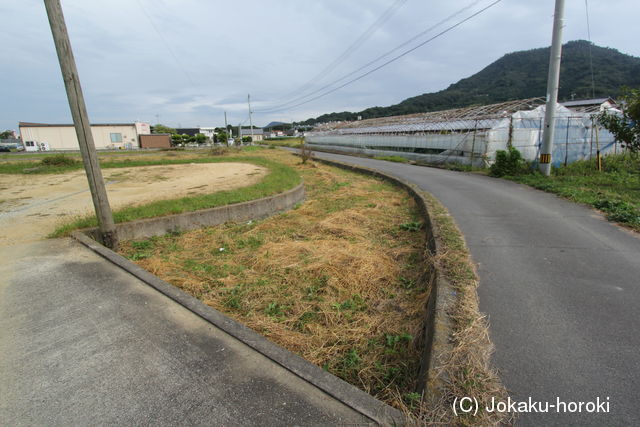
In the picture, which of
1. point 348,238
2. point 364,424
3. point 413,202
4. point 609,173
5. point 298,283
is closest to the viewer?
point 364,424

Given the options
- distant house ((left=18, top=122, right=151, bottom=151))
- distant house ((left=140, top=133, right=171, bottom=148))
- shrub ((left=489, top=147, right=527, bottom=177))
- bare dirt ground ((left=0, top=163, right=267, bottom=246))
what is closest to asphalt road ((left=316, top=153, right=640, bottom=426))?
shrub ((left=489, top=147, right=527, bottom=177))

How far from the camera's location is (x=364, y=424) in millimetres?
1859

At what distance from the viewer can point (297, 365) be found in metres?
2.35

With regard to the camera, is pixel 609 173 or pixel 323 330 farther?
pixel 609 173

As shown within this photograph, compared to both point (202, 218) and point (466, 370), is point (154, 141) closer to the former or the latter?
point (202, 218)

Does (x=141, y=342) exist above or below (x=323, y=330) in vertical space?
above

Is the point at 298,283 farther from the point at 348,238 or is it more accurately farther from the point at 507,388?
the point at 507,388

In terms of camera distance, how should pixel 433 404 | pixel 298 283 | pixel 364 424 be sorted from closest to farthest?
pixel 364 424 → pixel 433 404 → pixel 298 283

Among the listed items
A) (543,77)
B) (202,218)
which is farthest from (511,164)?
(543,77)

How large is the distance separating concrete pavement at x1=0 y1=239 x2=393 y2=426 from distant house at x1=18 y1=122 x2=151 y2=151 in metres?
59.3

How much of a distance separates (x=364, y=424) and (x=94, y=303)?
2991 millimetres

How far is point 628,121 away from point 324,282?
12.2m

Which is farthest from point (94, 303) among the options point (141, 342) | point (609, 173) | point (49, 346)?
point (609, 173)

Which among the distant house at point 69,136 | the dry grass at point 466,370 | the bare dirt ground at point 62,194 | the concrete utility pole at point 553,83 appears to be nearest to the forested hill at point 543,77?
the concrete utility pole at point 553,83
